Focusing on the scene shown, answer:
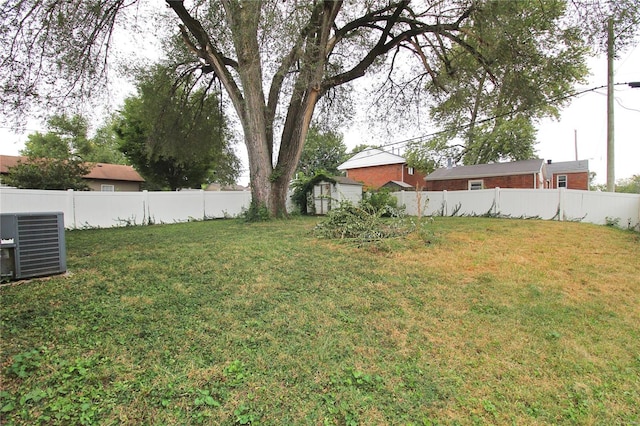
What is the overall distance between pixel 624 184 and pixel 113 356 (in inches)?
2318

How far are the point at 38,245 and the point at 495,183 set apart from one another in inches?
718

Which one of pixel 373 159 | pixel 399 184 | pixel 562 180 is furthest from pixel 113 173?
pixel 562 180

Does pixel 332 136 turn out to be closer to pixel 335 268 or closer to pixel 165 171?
pixel 335 268

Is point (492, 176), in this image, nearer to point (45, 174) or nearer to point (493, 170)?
point (493, 170)

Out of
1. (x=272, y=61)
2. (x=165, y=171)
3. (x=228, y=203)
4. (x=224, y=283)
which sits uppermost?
(x=272, y=61)

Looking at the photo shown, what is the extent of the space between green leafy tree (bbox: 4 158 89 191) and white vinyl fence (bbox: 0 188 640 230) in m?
4.30

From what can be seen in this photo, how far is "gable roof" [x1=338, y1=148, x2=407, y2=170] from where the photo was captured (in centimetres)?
2154

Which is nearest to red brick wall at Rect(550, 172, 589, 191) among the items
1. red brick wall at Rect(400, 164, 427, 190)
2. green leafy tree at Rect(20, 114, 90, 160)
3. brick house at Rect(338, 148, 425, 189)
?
red brick wall at Rect(400, 164, 427, 190)

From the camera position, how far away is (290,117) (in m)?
9.23

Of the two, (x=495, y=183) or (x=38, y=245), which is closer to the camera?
(x=38, y=245)

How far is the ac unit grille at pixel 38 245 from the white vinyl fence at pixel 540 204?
6.37 metres

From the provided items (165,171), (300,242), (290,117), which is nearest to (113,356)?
(300,242)

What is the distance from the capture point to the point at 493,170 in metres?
16.5

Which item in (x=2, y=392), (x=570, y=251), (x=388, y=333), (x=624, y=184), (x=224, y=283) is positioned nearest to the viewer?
(x=2, y=392)
